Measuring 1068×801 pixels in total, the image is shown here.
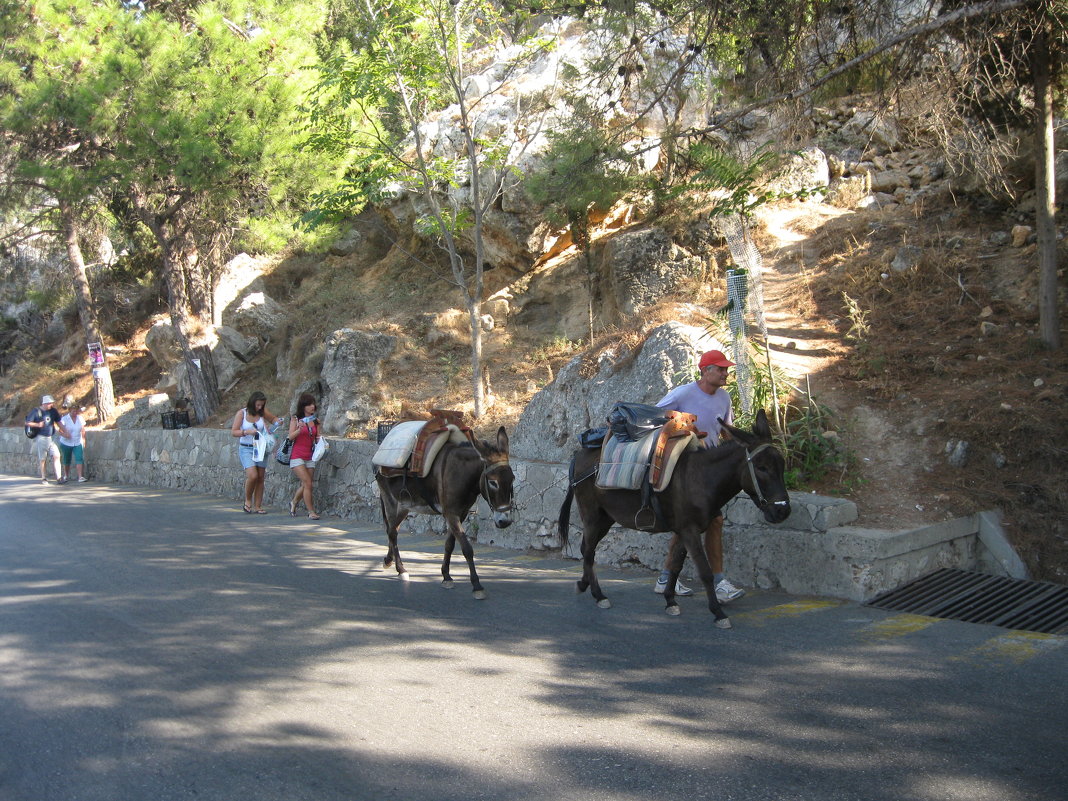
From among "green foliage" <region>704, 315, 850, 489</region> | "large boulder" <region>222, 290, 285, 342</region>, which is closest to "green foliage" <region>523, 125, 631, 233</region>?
"green foliage" <region>704, 315, 850, 489</region>

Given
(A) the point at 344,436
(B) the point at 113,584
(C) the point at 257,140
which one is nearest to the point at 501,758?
(B) the point at 113,584

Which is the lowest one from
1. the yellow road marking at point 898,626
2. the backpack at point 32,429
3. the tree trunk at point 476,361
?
the yellow road marking at point 898,626

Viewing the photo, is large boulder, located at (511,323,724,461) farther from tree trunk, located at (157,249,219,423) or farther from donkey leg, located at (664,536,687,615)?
tree trunk, located at (157,249,219,423)

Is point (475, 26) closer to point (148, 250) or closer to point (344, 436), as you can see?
point (344, 436)

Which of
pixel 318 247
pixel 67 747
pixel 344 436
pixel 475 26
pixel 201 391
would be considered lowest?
pixel 67 747

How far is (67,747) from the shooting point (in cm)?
463

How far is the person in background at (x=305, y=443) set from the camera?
511 inches

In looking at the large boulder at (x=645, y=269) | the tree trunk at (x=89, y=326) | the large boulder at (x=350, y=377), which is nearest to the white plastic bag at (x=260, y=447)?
the large boulder at (x=350, y=377)

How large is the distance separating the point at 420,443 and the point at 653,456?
9.07 ft

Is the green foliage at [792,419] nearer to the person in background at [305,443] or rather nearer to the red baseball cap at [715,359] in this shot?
the red baseball cap at [715,359]

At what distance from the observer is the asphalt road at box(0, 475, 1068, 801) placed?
4.13m

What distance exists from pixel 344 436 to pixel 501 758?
36.6 feet

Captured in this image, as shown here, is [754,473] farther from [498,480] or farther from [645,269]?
[645,269]

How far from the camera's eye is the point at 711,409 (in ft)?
24.6
